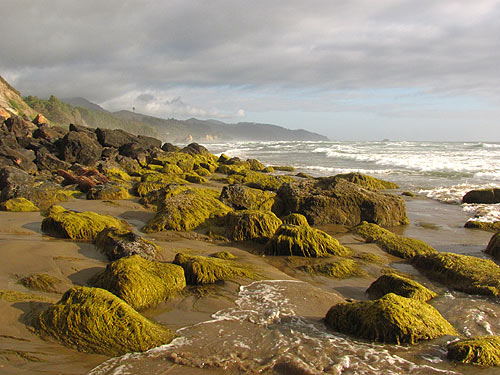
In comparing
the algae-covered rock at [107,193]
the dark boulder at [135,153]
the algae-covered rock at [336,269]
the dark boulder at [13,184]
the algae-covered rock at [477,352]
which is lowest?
the algae-covered rock at [336,269]

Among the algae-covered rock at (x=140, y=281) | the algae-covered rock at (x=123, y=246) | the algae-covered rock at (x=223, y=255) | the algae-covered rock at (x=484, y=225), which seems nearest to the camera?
the algae-covered rock at (x=140, y=281)

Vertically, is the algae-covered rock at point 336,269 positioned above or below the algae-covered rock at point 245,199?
below

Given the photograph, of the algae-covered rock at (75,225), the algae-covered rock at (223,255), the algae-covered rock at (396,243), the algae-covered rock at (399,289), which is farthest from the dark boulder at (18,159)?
the algae-covered rock at (399,289)

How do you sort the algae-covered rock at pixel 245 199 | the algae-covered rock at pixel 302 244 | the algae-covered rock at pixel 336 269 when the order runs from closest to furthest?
the algae-covered rock at pixel 336 269
the algae-covered rock at pixel 302 244
the algae-covered rock at pixel 245 199

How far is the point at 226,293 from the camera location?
4535mm

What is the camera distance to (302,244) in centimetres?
617

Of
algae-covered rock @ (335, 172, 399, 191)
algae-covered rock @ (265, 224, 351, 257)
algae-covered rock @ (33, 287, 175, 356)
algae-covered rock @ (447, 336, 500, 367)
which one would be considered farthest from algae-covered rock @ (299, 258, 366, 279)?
algae-covered rock @ (335, 172, 399, 191)

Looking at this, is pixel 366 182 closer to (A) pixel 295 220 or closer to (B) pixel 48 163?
(A) pixel 295 220

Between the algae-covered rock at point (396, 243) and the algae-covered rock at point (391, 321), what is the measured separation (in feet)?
8.95

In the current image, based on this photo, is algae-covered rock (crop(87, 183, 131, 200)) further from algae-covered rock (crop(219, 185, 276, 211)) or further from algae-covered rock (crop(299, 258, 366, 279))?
algae-covered rock (crop(299, 258, 366, 279))

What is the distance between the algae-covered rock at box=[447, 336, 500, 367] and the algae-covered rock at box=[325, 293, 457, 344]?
A: 332 mm

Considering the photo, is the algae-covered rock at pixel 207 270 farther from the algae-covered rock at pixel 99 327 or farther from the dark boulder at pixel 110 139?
the dark boulder at pixel 110 139

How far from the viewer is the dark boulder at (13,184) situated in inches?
362

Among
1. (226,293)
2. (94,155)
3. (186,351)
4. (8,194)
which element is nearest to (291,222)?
(226,293)
